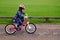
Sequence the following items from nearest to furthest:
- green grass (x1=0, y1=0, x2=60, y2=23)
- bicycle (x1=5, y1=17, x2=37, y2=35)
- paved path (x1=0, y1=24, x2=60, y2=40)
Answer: paved path (x1=0, y1=24, x2=60, y2=40), bicycle (x1=5, y1=17, x2=37, y2=35), green grass (x1=0, y1=0, x2=60, y2=23)

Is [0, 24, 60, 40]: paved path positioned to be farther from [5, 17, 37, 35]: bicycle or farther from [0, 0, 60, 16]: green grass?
[0, 0, 60, 16]: green grass

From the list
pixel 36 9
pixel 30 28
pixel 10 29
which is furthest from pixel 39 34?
pixel 36 9

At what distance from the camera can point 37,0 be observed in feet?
69.3

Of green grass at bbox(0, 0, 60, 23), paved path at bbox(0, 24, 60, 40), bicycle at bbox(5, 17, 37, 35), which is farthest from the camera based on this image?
green grass at bbox(0, 0, 60, 23)

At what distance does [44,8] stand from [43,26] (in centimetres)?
517

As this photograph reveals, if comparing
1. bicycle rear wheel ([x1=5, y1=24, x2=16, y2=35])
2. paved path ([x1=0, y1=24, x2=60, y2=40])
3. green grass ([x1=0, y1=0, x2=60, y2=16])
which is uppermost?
bicycle rear wheel ([x1=5, y1=24, x2=16, y2=35])

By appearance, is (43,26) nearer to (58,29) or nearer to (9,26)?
(58,29)

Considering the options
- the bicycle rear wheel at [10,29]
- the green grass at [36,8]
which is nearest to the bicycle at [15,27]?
the bicycle rear wheel at [10,29]

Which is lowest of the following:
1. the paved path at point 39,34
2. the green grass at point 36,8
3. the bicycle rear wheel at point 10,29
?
the green grass at point 36,8

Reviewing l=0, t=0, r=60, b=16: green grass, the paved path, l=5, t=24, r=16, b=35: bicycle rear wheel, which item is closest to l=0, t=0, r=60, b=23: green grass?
l=0, t=0, r=60, b=16: green grass

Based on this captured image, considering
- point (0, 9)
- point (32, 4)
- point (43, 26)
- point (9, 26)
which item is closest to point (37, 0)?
point (32, 4)

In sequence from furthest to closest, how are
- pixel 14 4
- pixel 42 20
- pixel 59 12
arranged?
pixel 14 4
pixel 59 12
pixel 42 20

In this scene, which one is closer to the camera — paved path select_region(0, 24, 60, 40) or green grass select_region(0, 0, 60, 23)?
paved path select_region(0, 24, 60, 40)

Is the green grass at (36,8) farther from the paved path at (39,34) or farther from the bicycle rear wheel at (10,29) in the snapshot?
the bicycle rear wheel at (10,29)
